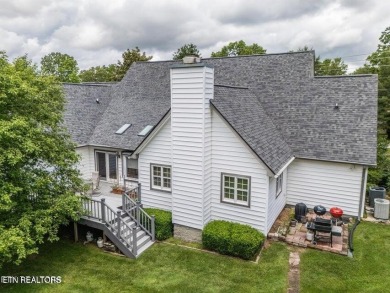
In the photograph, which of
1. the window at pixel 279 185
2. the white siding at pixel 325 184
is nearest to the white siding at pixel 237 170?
the window at pixel 279 185

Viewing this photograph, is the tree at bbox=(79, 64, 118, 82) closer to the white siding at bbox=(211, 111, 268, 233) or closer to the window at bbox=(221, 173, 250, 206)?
the white siding at bbox=(211, 111, 268, 233)

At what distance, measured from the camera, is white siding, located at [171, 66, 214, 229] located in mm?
10032

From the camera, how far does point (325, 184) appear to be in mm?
13227

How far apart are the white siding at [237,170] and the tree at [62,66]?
42.3 metres

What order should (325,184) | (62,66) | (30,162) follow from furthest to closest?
(62,66) → (325,184) → (30,162)

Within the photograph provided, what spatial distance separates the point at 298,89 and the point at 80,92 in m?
14.2

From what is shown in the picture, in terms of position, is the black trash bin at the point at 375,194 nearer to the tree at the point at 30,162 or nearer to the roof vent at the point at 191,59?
the roof vent at the point at 191,59

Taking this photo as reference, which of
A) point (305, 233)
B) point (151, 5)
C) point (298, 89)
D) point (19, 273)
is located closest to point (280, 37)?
point (298, 89)

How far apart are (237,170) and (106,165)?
29.5 feet

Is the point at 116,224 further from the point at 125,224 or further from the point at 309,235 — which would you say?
the point at 309,235

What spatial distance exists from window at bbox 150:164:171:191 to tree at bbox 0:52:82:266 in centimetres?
339

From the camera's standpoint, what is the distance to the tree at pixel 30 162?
759 cm

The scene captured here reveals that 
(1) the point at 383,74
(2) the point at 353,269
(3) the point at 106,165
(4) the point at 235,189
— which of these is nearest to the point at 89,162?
(3) the point at 106,165

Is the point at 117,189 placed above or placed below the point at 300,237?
above
